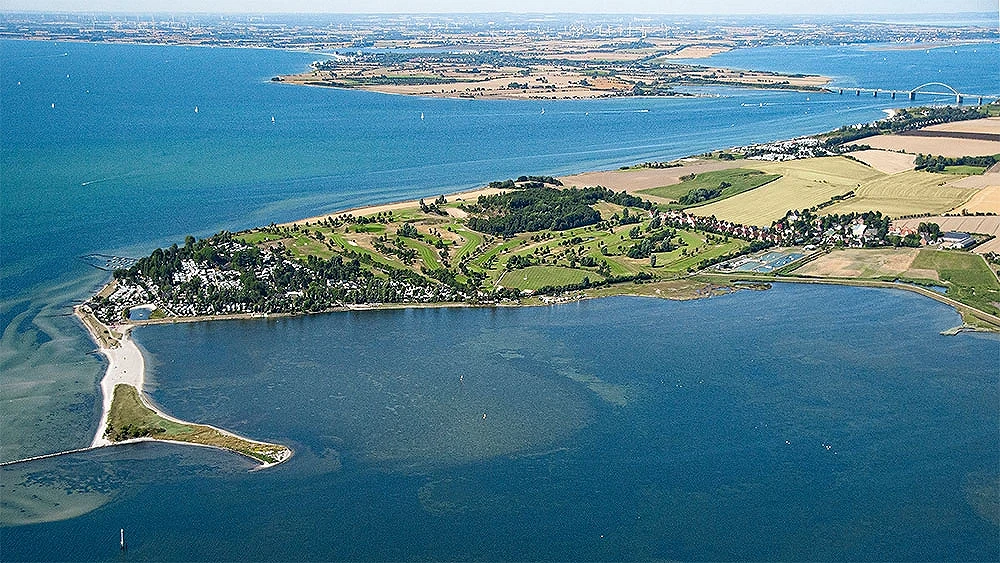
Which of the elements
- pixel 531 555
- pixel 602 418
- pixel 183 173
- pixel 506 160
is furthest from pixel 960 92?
pixel 531 555

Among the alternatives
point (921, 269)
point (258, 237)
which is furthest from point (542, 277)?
point (921, 269)

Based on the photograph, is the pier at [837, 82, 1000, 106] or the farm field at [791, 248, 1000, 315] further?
the pier at [837, 82, 1000, 106]

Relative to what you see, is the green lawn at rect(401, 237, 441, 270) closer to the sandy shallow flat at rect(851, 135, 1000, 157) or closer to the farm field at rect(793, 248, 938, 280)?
the farm field at rect(793, 248, 938, 280)

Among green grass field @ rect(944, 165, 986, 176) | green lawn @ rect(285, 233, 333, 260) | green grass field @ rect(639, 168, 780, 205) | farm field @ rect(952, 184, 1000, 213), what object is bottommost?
farm field @ rect(952, 184, 1000, 213)

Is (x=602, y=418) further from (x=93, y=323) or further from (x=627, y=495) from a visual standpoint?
(x=93, y=323)

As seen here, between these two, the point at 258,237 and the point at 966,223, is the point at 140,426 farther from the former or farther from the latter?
the point at 966,223

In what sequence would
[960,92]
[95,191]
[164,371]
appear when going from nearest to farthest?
[164,371]
[95,191]
[960,92]

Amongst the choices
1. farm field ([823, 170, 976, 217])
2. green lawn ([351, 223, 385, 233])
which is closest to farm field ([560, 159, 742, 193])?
farm field ([823, 170, 976, 217])
